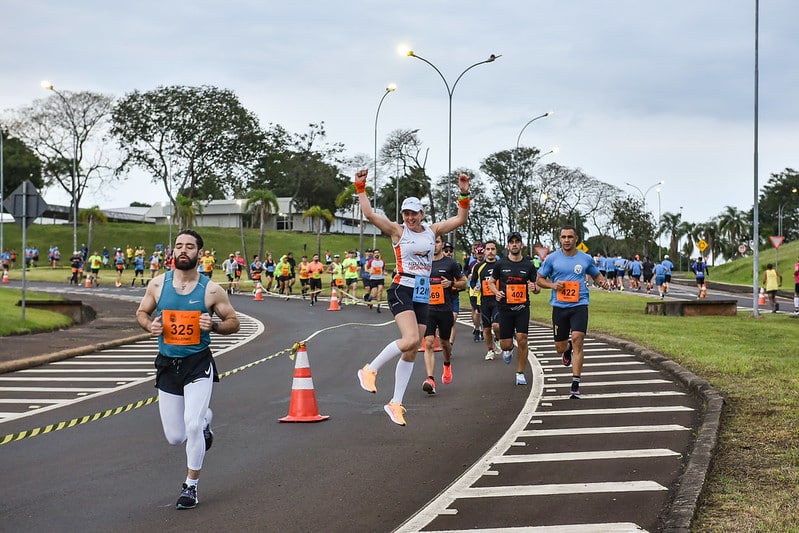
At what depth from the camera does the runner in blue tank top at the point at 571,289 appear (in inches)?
429

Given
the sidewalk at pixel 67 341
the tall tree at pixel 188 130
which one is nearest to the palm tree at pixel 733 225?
the tall tree at pixel 188 130

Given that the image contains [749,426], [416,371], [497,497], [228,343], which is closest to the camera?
[497,497]

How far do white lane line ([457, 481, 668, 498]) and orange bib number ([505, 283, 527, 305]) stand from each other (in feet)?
20.0

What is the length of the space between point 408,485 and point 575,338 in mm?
4795

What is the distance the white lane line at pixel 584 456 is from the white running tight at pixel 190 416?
237cm

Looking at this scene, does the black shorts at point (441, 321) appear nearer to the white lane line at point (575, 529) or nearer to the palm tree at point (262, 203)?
the white lane line at point (575, 529)

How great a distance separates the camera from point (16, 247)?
8794 centimetres

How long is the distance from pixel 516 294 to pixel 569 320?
1.43 meters

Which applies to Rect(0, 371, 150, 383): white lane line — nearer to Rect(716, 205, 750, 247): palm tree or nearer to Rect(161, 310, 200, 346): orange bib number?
Rect(161, 310, 200, 346): orange bib number

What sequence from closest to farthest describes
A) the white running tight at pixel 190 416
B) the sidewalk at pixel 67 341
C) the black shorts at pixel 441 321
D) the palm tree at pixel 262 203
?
the white running tight at pixel 190 416
the black shorts at pixel 441 321
the sidewalk at pixel 67 341
the palm tree at pixel 262 203

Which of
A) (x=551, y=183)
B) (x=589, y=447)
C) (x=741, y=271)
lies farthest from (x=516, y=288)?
(x=551, y=183)

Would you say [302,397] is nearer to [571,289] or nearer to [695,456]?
[571,289]

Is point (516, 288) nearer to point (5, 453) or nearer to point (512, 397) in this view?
point (512, 397)

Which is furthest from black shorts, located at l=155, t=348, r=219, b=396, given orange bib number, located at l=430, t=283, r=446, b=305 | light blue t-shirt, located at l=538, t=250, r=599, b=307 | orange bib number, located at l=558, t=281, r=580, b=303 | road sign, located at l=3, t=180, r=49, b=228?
road sign, located at l=3, t=180, r=49, b=228
